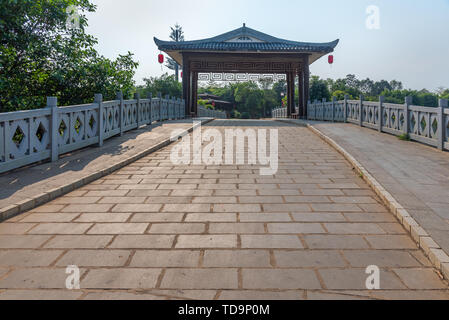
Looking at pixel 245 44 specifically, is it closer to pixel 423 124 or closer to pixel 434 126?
pixel 423 124

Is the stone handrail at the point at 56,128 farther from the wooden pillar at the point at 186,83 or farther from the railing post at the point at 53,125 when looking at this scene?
the wooden pillar at the point at 186,83

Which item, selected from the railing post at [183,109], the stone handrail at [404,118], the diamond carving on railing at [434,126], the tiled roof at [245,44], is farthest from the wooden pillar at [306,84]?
the diamond carving on railing at [434,126]

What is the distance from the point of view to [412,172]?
228 inches

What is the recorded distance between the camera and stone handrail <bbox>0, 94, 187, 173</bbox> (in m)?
5.65

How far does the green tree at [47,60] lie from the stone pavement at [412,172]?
7.06 m

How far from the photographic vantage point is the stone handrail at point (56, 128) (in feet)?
18.5

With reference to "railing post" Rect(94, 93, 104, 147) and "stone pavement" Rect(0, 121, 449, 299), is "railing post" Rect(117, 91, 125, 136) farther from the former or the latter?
"stone pavement" Rect(0, 121, 449, 299)

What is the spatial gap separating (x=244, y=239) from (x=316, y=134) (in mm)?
8401

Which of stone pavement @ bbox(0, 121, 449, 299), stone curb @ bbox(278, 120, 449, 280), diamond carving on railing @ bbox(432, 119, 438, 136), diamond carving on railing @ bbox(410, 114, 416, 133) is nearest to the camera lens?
stone pavement @ bbox(0, 121, 449, 299)

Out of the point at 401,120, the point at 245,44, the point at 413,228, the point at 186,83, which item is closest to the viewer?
the point at 413,228

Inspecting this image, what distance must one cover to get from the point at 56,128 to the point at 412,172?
6.55 metres

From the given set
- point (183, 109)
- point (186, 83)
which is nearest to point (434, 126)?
point (183, 109)

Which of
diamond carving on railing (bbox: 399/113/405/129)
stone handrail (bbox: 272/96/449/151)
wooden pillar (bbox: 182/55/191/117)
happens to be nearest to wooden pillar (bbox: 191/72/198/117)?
wooden pillar (bbox: 182/55/191/117)

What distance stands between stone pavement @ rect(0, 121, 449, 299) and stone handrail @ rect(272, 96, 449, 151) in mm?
3831
